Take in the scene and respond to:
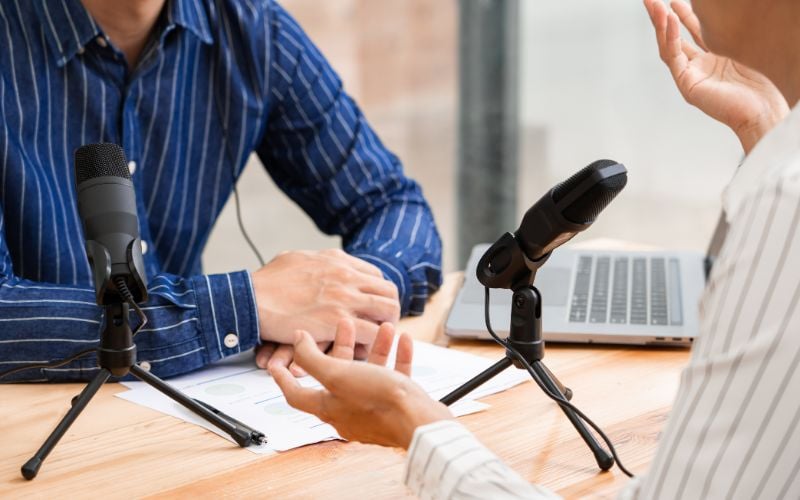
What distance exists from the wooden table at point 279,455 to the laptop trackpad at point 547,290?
0.22 m

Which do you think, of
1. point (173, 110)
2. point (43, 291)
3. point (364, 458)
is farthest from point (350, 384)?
point (173, 110)

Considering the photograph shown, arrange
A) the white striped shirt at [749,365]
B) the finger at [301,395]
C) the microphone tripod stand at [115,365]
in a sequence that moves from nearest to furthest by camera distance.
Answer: the white striped shirt at [749,365] < the finger at [301,395] < the microphone tripod stand at [115,365]

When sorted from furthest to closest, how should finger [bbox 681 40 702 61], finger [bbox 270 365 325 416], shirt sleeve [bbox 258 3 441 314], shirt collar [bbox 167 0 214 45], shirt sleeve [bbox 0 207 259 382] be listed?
shirt sleeve [bbox 258 3 441 314] → shirt collar [bbox 167 0 214 45] → finger [bbox 681 40 702 61] → shirt sleeve [bbox 0 207 259 382] → finger [bbox 270 365 325 416]

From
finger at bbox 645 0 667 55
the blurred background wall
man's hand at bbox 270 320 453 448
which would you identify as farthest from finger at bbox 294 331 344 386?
the blurred background wall

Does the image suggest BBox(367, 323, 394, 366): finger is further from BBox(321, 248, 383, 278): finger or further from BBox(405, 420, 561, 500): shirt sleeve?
BBox(321, 248, 383, 278): finger

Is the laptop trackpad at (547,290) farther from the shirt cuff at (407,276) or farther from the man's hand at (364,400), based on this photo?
the man's hand at (364,400)

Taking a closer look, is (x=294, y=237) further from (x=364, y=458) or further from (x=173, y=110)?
(x=364, y=458)

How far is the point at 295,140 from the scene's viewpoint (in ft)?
5.77

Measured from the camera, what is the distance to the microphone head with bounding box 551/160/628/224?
3.07 ft

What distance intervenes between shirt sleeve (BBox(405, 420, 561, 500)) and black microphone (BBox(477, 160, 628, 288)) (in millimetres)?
249

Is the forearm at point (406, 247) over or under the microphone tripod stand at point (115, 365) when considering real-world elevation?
under

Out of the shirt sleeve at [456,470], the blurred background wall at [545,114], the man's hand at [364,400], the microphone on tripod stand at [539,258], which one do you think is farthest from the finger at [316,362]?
the blurred background wall at [545,114]

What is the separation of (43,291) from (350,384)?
0.59 meters

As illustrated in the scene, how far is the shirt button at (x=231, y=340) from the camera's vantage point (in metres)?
1.23
